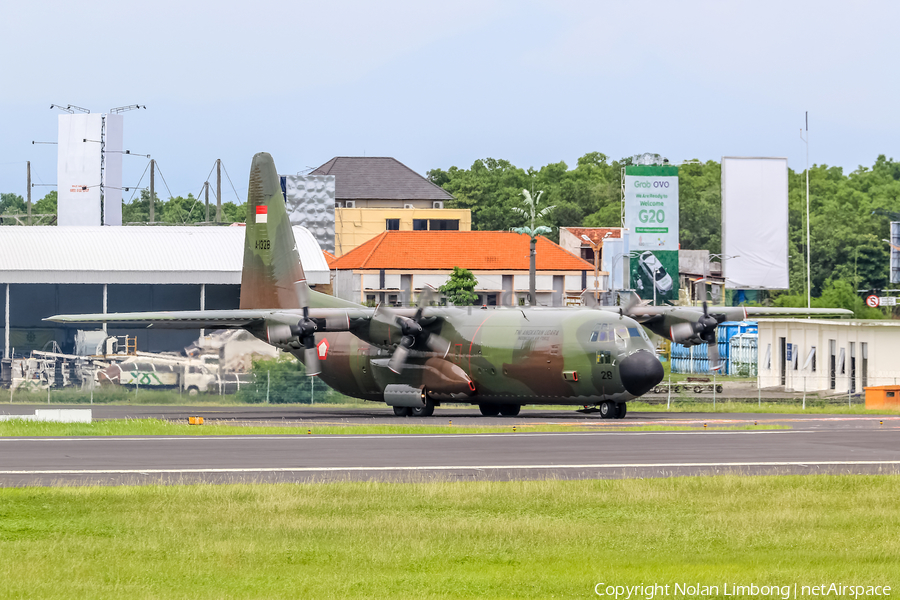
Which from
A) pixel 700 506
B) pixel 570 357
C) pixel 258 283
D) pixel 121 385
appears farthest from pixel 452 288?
pixel 700 506

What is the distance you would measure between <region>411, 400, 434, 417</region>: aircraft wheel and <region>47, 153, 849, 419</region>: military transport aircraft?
0.05 m

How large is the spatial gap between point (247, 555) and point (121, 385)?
156ft

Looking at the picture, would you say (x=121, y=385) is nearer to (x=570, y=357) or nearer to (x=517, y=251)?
(x=570, y=357)

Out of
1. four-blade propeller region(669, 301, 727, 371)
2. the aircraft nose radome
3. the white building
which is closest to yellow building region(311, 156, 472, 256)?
the white building

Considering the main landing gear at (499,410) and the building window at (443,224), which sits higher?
the building window at (443,224)

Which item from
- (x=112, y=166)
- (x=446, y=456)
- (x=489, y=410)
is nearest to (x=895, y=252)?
(x=489, y=410)

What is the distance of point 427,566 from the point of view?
1570 centimetres

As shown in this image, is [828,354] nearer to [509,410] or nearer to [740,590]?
[509,410]

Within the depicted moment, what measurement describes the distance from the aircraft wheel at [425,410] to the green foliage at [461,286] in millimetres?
57528

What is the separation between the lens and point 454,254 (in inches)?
4555

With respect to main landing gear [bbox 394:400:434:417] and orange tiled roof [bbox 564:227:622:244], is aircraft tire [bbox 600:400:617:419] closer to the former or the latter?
main landing gear [bbox 394:400:434:417]

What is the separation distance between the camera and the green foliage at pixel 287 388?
59000 mm

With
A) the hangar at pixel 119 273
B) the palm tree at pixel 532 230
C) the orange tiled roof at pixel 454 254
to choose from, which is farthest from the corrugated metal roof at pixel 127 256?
the orange tiled roof at pixel 454 254

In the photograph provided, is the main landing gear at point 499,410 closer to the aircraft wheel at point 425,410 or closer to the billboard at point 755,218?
the aircraft wheel at point 425,410
